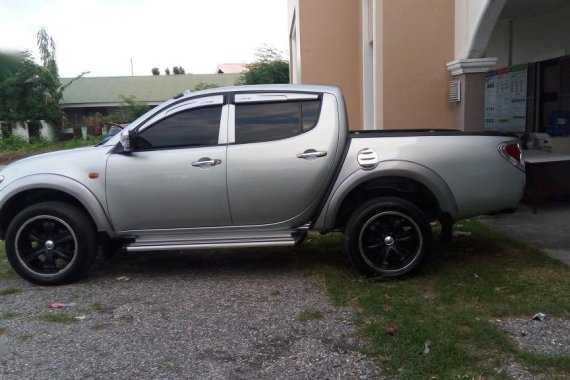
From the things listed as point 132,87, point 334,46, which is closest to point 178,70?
point 132,87

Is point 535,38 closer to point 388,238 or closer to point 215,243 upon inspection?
point 388,238

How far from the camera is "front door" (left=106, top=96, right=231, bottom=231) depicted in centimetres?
572

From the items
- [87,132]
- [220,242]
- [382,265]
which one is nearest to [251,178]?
[220,242]

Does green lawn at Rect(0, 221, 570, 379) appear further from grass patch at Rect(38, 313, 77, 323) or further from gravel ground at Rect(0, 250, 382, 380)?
grass patch at Rect(38, 313, 77, 323)

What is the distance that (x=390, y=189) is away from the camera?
19.4ft

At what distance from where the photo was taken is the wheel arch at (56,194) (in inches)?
228

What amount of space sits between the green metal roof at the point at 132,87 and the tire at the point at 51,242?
3709 cm

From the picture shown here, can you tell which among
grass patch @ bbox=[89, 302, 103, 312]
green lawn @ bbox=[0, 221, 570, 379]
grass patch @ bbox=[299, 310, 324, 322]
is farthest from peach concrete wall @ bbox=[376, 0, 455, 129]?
grass patch @ bbox=[89, 302, 103, 312]

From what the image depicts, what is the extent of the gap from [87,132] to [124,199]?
37534mm

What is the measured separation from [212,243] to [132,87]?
1643 inches

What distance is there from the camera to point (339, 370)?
155 inches

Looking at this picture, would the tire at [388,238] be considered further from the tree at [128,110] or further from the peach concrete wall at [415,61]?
the tree at [128,110]

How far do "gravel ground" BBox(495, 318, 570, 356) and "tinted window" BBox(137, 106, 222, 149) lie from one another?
3.21m

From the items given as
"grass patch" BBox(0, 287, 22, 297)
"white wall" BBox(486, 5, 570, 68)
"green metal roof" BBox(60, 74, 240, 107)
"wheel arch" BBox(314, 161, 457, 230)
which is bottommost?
"grass patch" BBox(0, 287, 22, 297)
